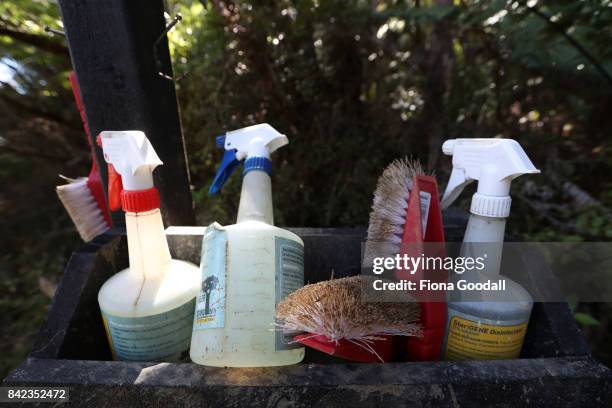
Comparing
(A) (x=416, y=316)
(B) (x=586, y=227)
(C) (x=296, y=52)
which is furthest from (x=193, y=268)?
(B) (x=586, y=227)

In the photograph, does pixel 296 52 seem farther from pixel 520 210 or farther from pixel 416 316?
pixel 416 316

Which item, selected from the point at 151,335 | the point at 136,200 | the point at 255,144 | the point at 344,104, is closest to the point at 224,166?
the point at 255,144

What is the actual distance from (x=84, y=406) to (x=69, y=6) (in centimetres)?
64

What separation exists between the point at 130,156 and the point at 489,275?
1.92ft

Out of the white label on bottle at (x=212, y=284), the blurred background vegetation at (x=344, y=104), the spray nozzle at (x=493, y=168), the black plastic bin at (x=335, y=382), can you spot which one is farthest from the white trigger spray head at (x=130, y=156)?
the blurred background vegetation at (x=344, y=104)

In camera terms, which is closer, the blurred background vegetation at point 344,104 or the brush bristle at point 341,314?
the brush bristle at point 341,314

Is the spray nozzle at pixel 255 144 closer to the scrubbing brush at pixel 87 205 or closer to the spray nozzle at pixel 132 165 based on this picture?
the spray nozzle at pixel 132 165

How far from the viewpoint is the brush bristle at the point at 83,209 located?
2.68 feet

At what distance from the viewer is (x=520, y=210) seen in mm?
1318

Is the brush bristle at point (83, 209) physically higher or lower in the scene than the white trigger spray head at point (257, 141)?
lower

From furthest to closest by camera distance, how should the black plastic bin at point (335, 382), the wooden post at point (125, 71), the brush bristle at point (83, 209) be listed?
the brush bristle at point (83, 209), the wooden post at point (125, 71), the black plastic bin at point (335, 382)

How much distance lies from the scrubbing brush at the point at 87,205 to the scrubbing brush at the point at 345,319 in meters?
0.56

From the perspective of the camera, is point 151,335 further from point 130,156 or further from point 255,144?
point 255,144

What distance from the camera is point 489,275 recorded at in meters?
0.60
